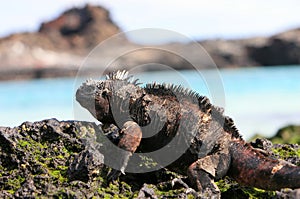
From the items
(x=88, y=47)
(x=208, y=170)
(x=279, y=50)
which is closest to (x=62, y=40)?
(x=88, y=47)

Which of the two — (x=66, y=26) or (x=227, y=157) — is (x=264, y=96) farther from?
(x=66, y=26)

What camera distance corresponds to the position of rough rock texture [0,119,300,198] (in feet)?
15.0

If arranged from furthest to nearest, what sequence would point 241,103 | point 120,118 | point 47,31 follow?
point 47,31
point 241,103
point 120,118

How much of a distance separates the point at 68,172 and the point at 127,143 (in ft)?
1.80

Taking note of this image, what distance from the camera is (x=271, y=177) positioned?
484 cm

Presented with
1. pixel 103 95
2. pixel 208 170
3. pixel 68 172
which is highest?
pixel 103 95

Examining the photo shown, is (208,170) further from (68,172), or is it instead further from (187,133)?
(68,172)

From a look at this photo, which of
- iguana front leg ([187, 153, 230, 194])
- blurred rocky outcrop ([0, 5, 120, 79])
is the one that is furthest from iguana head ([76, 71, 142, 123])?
blurred rocky outcrop ([0, 5, 120, 79])

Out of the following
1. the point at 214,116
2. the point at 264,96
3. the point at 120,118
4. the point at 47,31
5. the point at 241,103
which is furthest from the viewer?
the point at 47,31

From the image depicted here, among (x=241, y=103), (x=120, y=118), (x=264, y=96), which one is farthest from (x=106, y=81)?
(x=264, y=96)

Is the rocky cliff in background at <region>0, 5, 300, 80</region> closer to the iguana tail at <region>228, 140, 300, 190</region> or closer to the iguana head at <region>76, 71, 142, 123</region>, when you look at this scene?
the iguana head at <region>76, 71, 142, 123</region>

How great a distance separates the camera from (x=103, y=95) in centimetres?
567

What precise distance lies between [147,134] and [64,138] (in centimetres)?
78

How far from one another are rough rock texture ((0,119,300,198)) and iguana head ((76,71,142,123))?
0.17 m
